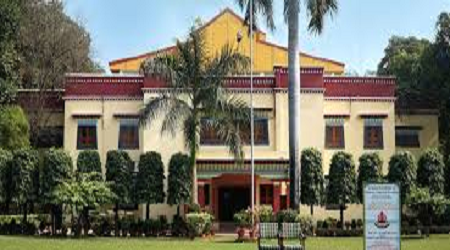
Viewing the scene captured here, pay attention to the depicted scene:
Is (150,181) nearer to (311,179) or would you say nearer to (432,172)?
(311,179)

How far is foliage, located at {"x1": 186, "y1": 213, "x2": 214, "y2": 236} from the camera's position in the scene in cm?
3562

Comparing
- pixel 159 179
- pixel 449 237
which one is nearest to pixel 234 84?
pixel 159 179

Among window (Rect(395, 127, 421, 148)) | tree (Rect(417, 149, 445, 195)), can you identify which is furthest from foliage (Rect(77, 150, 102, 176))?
window (Rect(395, 127, 421, 148))

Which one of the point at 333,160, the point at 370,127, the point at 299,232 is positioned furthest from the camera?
the point at 370,127

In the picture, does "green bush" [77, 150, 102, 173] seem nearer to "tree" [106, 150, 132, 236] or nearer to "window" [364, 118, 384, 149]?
"tree" [106, 150, 132, 236]

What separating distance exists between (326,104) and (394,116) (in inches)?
163

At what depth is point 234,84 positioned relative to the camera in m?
45.1

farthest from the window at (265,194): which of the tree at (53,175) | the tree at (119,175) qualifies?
the tree at (53,175)

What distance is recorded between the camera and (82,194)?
36.2m

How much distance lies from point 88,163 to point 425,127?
2075cm

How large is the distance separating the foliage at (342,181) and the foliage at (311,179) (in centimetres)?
56

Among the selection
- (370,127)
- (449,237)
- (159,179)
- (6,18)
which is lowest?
(449,237)

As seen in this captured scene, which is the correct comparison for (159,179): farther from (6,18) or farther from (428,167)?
(428,167)

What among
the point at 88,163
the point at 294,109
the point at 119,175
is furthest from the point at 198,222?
the point at 88,163
